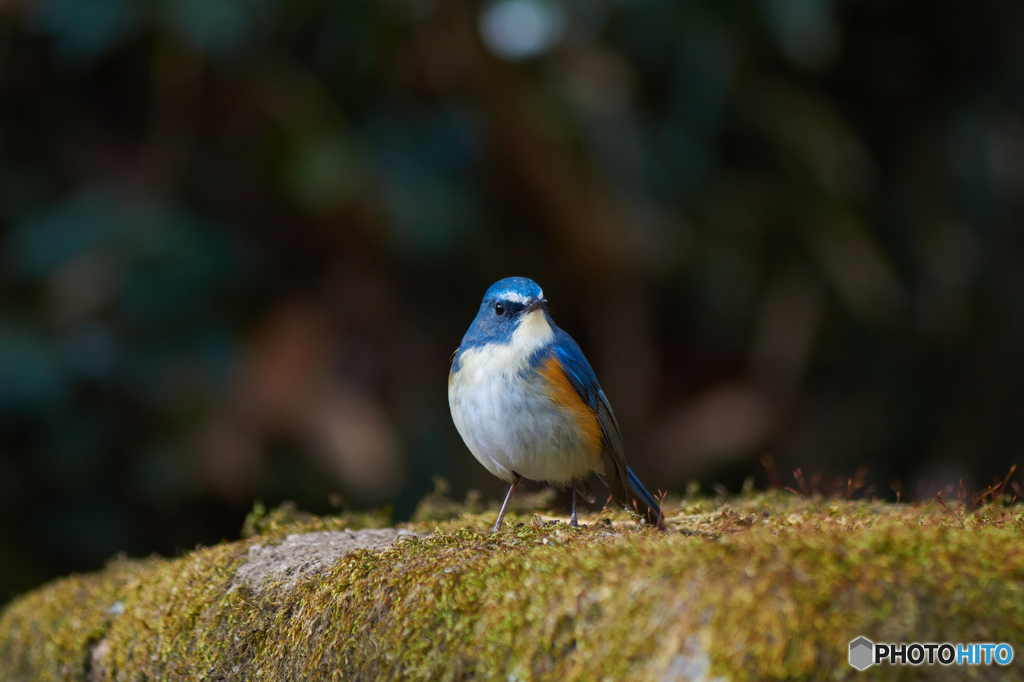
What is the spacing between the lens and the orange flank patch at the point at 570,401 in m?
2.82

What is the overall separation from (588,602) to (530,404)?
3.78 feet

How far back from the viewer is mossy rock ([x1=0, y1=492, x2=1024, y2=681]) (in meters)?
1.45

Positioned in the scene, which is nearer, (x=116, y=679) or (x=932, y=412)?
(x=116, y=679)

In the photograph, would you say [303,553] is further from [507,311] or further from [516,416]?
[507,311]

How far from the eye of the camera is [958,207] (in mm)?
6246

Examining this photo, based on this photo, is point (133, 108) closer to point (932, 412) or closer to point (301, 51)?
point (301, 51)

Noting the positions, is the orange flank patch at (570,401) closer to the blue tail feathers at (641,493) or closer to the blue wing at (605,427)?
the blue wing at (605,427)

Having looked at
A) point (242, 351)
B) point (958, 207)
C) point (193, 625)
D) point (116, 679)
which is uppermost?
point (958, 207)

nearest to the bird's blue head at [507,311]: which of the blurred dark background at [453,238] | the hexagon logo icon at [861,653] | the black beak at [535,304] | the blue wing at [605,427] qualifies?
the black beak at [535,304]

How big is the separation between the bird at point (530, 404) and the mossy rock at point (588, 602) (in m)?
0.22

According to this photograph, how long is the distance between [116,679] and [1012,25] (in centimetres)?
699

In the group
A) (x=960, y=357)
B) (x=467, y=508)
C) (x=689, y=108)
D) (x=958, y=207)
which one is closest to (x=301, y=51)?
(x=689, y=108)

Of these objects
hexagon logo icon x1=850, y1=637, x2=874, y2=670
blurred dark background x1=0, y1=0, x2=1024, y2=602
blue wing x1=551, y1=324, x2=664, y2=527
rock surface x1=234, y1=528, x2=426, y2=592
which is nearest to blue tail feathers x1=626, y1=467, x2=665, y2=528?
blue wing x1=551, y1=324, x2=664, y2=527

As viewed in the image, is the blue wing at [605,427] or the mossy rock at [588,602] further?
the blue wing at [605,427]
